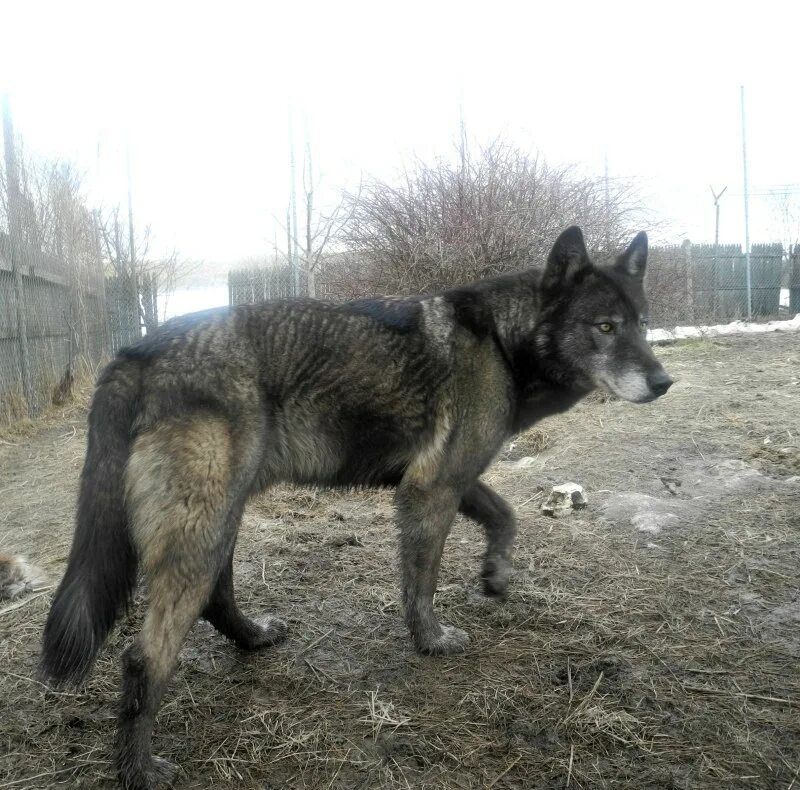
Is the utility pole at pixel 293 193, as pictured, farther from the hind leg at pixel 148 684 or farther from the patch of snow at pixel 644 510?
the hind leg at pixel 148 684

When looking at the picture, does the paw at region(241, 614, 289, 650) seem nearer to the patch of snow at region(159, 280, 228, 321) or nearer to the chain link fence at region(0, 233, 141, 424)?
the chain link fence at region(0, 233, 141, 424)

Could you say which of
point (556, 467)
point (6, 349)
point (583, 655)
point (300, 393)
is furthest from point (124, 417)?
point (6, 349)

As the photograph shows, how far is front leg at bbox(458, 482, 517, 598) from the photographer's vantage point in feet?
11.7

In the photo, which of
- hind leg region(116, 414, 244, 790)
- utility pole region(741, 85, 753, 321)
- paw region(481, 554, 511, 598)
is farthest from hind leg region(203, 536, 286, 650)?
utility pole region(741, 85, 753, 321)

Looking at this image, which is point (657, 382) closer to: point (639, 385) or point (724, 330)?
point (639, 385)

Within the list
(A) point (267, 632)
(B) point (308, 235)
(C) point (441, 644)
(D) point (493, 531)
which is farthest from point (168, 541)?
(B) point (308, 235)

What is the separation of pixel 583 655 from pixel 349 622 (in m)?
1.23

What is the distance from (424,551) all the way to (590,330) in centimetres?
140

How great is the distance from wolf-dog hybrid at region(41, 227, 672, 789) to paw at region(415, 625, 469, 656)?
0.01 metres

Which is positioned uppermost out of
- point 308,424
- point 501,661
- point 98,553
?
point 308,424

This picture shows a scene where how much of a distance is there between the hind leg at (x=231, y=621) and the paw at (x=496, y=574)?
1154 mm

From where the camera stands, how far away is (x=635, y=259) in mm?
3570

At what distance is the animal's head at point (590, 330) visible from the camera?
3264mm

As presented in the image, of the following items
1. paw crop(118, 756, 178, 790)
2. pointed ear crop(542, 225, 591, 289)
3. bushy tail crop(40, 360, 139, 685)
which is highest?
pointed ear crop(542, 225, 591, 289)
